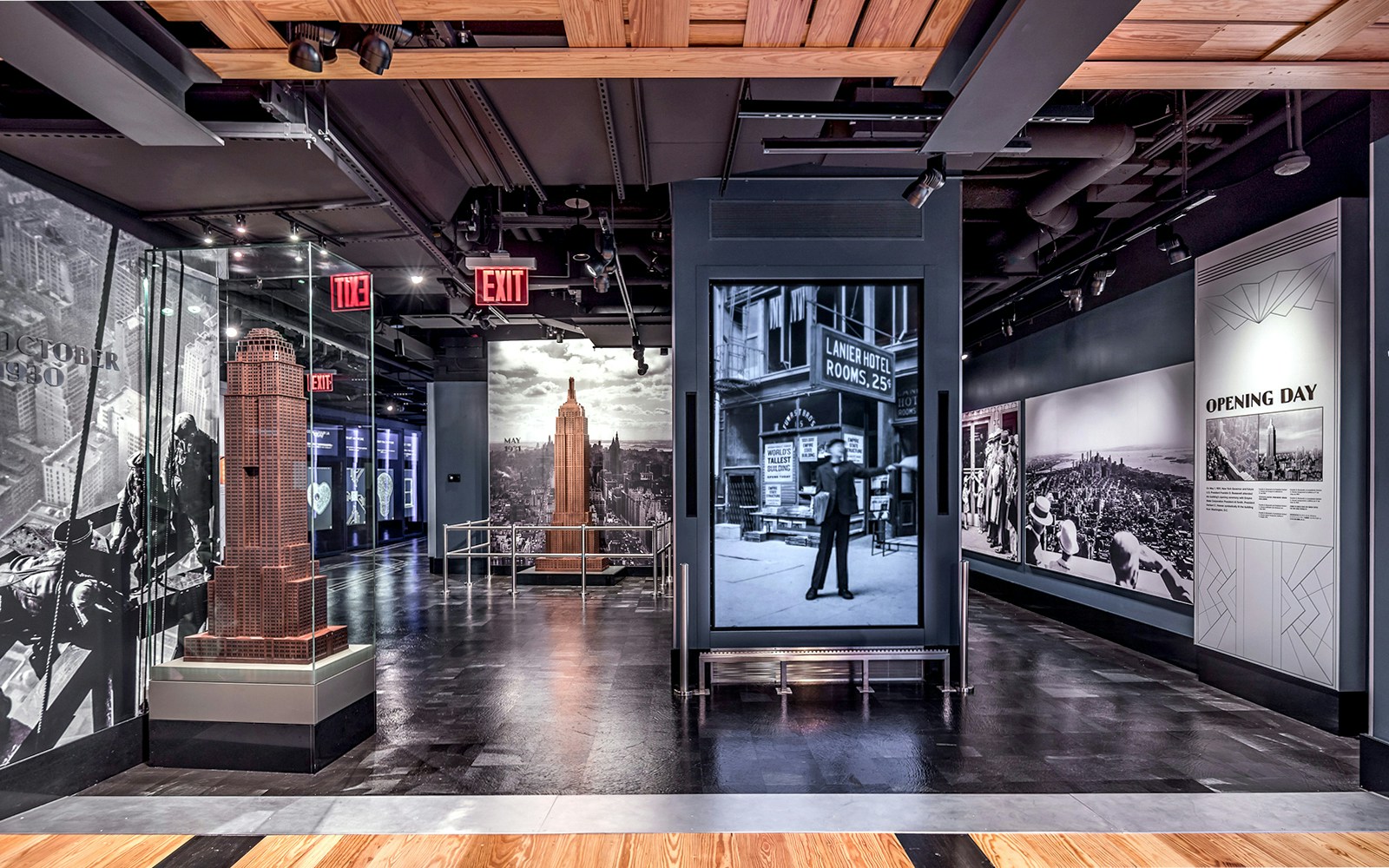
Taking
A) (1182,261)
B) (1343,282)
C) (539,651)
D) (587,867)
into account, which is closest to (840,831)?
(587,867)

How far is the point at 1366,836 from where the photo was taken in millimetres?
2590

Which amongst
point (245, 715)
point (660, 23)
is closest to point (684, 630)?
point (245, 715)

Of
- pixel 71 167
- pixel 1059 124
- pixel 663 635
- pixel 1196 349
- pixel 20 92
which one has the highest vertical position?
pixel 1059 124

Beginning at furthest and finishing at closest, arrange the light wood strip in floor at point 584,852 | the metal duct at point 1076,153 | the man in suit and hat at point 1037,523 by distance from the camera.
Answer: the man in suit and hat at point 1037,523 → the metal duct at point 1076,153 → the light wood strip in floor at point 584,852

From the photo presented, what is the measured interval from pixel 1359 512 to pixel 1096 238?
3.37 metres

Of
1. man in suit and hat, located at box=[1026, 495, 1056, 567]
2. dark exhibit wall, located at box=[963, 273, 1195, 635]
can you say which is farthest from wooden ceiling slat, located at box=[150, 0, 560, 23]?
man in suit and hat, located at box=[1026, 495, 1056, 567]

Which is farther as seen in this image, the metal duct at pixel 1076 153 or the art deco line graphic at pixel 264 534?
the metal duct at pixel 1076 153

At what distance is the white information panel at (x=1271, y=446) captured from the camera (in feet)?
13.1

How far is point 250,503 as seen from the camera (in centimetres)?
339

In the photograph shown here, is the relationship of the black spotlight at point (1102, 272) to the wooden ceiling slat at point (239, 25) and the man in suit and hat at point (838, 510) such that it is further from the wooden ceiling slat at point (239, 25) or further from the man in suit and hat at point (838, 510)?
the wooden ceiling slat at point (239, 25)

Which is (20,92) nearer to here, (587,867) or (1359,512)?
(587,867)

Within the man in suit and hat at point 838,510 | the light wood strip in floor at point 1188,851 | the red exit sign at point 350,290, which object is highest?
the red exit sign at point 350,290

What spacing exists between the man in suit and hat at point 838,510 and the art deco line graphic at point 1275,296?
8.60 feet

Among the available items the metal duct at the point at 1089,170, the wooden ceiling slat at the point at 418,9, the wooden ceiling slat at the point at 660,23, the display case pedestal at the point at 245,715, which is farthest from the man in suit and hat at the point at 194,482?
the metal duct at the point at 1089,170
